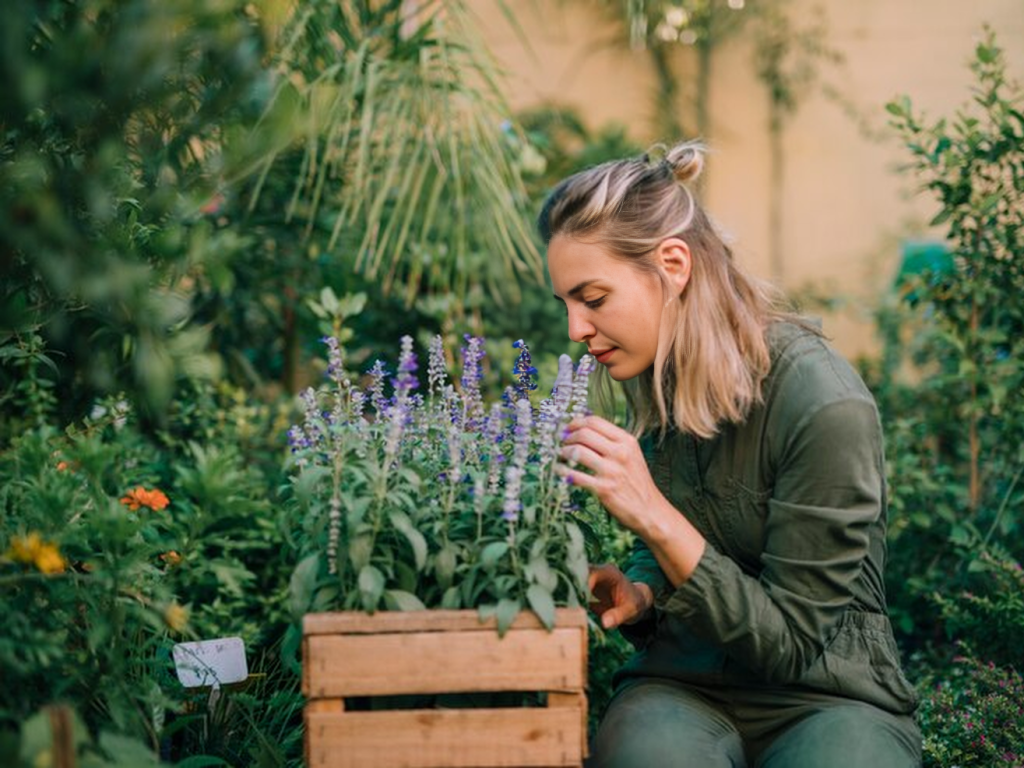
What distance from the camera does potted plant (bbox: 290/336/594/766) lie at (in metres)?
1.82

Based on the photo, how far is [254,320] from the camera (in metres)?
4.25

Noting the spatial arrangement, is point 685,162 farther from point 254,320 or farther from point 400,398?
point 254,320

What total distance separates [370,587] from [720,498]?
803 mm

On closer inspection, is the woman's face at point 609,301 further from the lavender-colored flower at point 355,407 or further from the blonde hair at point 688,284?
the lavender-colored flower at point 355,407

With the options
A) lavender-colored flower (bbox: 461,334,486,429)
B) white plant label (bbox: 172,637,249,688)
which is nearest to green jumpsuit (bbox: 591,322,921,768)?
lavender-colored flower (bbox: 461,334,486,429)

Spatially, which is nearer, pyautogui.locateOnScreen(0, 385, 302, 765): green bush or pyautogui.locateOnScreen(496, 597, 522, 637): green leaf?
pyautogui.locateOnScreen(496, 597, 522, 637): green leaf

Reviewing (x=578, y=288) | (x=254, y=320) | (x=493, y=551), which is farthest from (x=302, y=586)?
(x=254, y=320)

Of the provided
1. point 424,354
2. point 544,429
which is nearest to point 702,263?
point 544,429

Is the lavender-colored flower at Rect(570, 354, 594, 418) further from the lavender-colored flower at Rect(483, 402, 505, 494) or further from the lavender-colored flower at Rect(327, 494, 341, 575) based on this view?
the lavender-colored flower at Rect(327, 494, 341, 575)

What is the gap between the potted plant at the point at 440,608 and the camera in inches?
71.8

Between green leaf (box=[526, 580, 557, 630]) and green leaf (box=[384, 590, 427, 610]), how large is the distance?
0.62ft

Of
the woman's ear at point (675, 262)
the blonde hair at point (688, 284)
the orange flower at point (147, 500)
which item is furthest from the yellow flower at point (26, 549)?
the woman's ear at point (675, 262)

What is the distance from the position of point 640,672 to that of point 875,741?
50 cm

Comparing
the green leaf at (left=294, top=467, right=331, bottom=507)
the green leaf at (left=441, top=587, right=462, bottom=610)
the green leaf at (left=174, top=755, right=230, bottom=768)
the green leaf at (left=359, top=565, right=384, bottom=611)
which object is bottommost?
the green leaf at (left=174, top=755, right=230, bottom=768)
